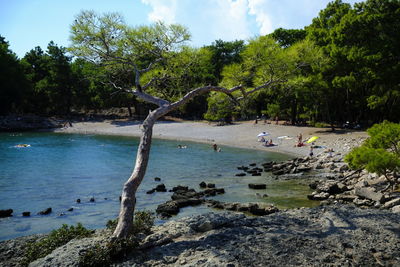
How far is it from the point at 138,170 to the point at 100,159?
102 feet

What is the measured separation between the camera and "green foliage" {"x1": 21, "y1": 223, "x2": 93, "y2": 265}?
38.6ft

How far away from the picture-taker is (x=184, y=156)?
139 feet

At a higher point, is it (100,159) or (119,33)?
(119,33)

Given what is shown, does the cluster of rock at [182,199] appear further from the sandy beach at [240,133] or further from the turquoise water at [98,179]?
the sandy beach at [240,133]

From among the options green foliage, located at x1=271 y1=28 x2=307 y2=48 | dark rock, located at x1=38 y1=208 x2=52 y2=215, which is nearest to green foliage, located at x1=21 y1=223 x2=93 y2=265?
dark rock, located at x1=38 y1=208 x2=52 y2=215

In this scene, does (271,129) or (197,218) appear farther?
(271,129)

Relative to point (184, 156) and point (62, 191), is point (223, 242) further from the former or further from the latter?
point (184, 156)

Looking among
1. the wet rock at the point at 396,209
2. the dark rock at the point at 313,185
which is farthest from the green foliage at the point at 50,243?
the dark rock at the point at 313,185

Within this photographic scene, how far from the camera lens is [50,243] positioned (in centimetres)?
1220

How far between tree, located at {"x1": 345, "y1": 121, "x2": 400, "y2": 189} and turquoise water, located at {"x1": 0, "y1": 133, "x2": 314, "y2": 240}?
3969mm

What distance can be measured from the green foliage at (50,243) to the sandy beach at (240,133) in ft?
101

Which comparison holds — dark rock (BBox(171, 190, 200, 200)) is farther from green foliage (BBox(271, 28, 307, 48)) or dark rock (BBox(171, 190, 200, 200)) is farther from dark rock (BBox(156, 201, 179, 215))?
green foliage (BBox(271, 28, 307, 48))

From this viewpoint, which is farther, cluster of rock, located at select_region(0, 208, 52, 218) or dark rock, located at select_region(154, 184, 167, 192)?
dark rock, located at select_region(154, 184, 167, 192)

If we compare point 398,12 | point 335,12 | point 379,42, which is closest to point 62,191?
point 379,42
